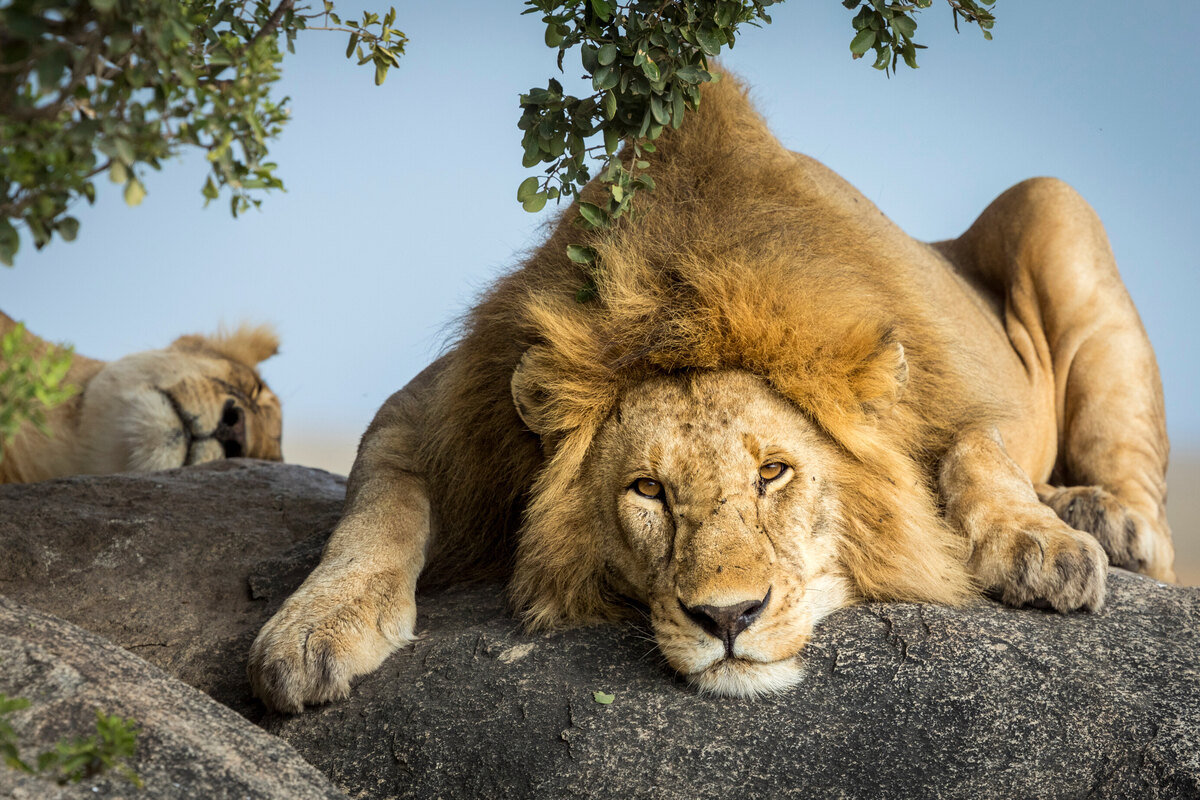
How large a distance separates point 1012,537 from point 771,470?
0.84m

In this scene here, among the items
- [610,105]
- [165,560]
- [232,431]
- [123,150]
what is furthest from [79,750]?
[232,431]

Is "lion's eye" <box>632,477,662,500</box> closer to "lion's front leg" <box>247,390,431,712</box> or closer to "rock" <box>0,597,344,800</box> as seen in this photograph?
"lion's front leg" <box>247,390,431,712</box>

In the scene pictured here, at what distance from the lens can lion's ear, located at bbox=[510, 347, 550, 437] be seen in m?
3.31

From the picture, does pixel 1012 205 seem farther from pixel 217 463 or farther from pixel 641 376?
pixel 217 463

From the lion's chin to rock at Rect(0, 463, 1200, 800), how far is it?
0.12 ft

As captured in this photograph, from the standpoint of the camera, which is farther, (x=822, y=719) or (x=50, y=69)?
(x=822, y=719)

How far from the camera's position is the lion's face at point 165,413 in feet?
18.7

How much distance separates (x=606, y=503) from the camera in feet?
10.5

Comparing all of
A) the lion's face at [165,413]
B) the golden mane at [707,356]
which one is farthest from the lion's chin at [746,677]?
the lion's face at [165,413]

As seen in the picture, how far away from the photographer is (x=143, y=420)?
5695 millimetres

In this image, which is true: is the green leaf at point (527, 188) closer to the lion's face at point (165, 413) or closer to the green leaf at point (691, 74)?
the green leaf at point (691, 74)

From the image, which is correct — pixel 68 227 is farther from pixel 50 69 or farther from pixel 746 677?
pixel 746 677

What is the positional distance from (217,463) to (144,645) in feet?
7.14

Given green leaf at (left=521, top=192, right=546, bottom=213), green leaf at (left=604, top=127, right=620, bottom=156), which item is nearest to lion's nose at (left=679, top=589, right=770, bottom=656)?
green leaf at (left=521, top=192, right=546, bottom=213)
